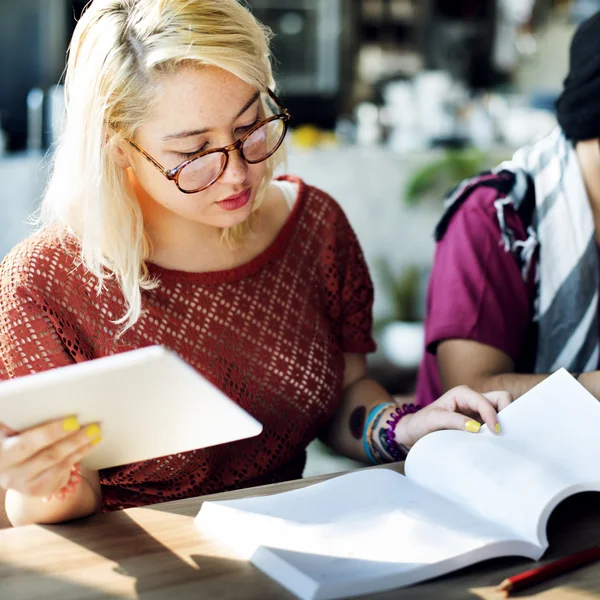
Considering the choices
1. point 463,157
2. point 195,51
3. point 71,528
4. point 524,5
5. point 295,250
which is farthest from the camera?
point 524,5

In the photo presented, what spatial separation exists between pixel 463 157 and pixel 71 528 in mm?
3499

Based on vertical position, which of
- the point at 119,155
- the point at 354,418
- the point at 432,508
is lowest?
the point at 354,418

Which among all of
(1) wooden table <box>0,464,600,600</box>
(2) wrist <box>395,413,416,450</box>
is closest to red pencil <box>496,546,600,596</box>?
(1) wooden table <box>0,464,600,600</box>

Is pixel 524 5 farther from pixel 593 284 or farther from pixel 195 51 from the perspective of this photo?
pixel 195 51

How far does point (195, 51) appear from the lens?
3.73ft

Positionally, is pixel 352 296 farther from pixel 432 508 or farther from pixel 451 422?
pixel 432 508

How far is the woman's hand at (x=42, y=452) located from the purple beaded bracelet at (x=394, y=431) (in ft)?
1.71

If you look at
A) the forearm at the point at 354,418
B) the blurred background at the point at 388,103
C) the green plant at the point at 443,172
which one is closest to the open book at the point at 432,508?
the forearm at the point at 354,418

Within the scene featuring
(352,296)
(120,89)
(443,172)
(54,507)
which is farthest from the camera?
(443,172)

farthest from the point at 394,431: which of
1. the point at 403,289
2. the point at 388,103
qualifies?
the point at 388,103

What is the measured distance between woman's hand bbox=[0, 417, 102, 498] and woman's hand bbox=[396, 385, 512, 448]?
467 mm

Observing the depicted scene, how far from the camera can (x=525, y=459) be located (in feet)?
3.18

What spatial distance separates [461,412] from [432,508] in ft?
0.81

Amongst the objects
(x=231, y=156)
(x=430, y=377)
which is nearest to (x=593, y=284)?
(x=430, y=377)
